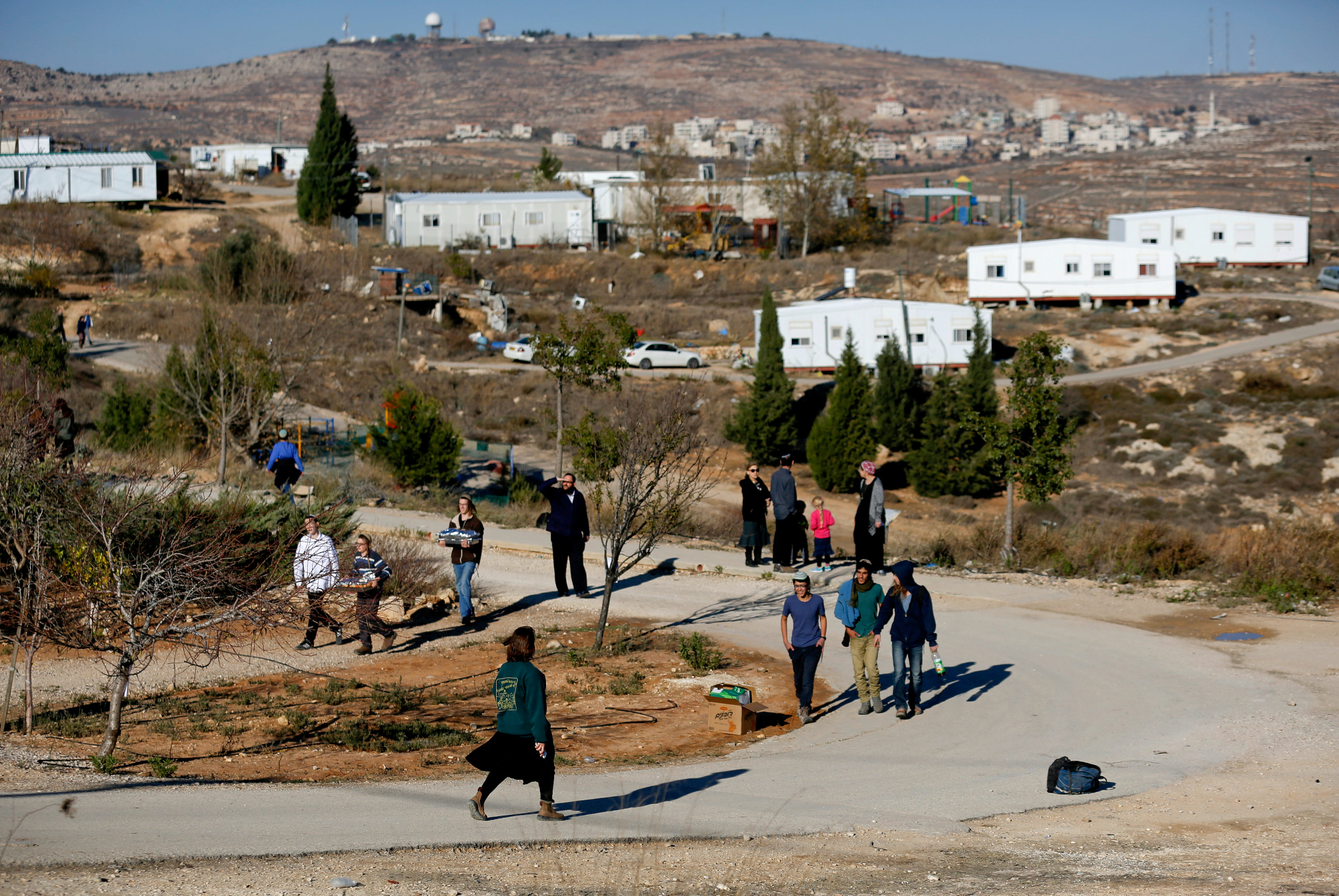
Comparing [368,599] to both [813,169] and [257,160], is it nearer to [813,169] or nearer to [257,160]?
[813,169]

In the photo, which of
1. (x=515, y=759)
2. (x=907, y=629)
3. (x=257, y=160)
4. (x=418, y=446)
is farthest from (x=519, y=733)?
(x=257, y=160)

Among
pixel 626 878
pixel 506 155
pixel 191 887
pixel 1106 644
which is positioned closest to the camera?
pixel 191 887

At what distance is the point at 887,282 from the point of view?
65875mm

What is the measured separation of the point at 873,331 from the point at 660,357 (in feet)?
29.6

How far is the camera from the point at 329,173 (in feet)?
247

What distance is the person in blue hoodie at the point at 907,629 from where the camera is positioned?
11484 millimetres

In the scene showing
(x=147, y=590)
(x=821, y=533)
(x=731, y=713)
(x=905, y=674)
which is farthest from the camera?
(x=821, y=533)

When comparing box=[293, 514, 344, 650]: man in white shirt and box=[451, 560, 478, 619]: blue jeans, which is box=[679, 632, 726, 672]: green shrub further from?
box=[293, 514, 344, 650]: man in white shirt

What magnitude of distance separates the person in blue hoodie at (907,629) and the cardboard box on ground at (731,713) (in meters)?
1.44

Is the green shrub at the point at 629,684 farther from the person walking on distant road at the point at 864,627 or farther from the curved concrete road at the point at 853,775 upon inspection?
the person walking on distant road at the point at 864,627

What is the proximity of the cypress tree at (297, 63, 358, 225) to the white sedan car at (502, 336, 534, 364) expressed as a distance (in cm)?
2876

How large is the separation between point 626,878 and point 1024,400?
637 inches

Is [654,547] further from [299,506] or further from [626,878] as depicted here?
[626,878]

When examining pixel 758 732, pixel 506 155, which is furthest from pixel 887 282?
pixel 506 155
